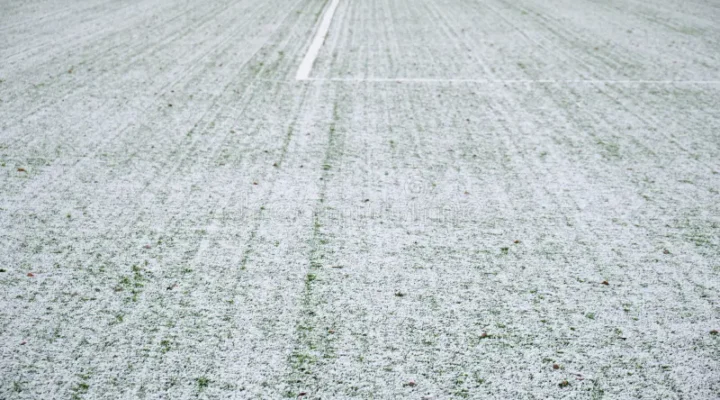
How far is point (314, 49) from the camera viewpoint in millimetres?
8367

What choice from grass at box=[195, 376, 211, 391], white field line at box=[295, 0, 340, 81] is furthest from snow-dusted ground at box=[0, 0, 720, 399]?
white field line at box=[295, 0, 340, 81]

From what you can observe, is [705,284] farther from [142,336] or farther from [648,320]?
[142,336]

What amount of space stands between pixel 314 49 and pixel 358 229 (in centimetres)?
527

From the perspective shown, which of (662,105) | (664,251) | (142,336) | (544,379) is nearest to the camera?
(544,379)

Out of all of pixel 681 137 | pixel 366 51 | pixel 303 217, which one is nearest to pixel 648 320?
pixel 303 217

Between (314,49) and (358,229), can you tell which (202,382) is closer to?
(358,229)

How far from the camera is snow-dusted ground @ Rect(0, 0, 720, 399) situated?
250 centimetres

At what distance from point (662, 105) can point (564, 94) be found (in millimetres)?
904

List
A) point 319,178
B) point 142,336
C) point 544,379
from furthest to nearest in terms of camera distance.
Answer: point 319,178 → point 142,336 → point 544,379

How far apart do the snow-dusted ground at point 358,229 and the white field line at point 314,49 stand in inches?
5.8

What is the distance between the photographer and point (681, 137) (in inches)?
200

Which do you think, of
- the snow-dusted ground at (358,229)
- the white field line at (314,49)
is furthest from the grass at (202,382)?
the white field line at (314,49)

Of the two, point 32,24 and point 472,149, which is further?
point 32,24

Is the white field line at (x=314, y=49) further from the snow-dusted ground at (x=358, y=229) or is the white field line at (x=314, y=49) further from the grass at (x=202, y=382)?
the grass at (x=202, y=382)
